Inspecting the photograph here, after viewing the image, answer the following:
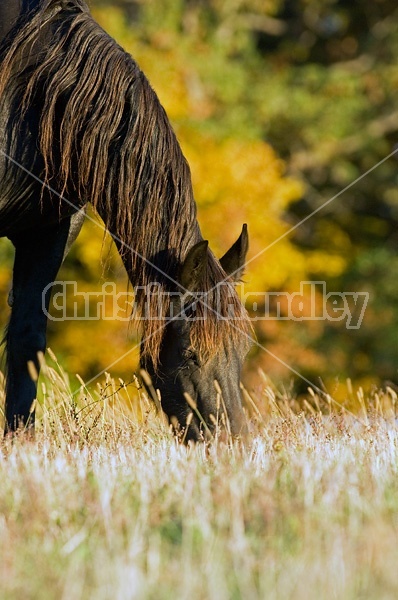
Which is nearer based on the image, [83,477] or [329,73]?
[83,477]

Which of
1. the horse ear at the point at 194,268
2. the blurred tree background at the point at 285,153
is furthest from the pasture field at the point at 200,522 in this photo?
the blurred tree background at the point at 285,153

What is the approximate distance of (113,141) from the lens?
4801 millimetres

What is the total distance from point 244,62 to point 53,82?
18153 millimetres

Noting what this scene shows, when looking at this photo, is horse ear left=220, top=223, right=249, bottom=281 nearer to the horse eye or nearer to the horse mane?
the horse mane

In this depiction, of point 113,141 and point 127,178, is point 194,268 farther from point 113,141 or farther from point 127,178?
point 113,141

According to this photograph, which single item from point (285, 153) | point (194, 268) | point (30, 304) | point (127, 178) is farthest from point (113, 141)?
point (285, 153)

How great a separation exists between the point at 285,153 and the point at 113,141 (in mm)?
18229

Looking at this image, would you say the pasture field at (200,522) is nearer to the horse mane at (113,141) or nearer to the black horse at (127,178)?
the black horse at (127,178)

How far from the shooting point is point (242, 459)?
13.2 ft

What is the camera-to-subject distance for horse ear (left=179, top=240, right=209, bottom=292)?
4383mm

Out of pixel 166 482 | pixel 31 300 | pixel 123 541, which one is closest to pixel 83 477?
pixel 166 482

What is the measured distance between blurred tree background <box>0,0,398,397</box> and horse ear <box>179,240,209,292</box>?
475 inches

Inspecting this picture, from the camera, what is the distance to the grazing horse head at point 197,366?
4500 millimetres

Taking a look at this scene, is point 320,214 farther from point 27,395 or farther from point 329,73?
point 27,395
